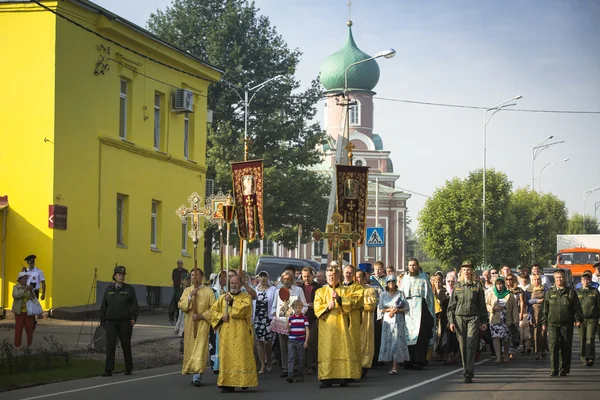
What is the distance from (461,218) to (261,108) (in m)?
12.6

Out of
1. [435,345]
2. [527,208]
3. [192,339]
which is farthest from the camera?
[527,208]

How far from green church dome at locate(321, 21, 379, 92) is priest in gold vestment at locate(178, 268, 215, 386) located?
66819mm

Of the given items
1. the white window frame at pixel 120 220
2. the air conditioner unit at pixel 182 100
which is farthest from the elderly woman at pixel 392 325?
the air conditioner unit at pixel 182 100

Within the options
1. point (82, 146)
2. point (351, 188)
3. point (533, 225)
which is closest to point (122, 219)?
point (82, 146)

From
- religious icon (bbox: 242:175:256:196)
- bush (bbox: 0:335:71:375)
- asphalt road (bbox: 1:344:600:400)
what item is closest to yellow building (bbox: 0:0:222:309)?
religious icon (bbox: 242:175:256:196)

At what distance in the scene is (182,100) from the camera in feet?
113

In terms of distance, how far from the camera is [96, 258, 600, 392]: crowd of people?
613 inches

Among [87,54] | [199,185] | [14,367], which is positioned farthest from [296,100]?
[14,367]

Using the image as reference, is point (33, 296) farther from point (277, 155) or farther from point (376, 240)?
point (277, 155)

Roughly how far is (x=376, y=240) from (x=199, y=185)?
21.4 feet

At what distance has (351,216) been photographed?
80.4ft

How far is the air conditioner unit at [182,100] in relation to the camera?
34.4m

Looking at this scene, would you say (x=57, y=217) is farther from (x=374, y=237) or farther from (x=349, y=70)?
(x=349, y=70)

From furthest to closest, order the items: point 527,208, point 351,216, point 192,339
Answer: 1. point 527,208
2. point 351,216
3. point 192,339
